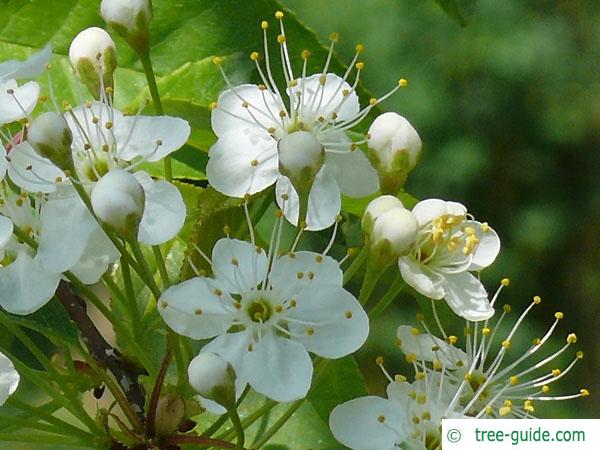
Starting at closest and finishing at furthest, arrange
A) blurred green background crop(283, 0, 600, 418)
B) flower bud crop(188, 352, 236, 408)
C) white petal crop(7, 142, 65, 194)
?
flower bud crop(188, 352, 236, 408)
white petal crop(7, 142, 65, 194)
blurred green background crop(283, 0, 600, 418)

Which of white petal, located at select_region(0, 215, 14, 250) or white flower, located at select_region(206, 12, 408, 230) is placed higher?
white petal, located at select_region(0, 215, 14, 250)

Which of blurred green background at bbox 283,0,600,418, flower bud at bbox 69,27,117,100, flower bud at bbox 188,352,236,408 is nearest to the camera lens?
flower bud at bbox 188,352,236,408

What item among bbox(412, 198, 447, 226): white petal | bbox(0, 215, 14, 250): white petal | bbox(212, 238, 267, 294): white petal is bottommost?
bbox(212, 238, 267, 294): white petal

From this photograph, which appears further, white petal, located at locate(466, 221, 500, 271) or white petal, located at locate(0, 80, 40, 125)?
white petal, located at locate(466, 221, 500, 271)

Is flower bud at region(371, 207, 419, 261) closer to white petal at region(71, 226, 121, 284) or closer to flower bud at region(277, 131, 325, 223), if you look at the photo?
flower bud at region(277, 131, 325, 223)

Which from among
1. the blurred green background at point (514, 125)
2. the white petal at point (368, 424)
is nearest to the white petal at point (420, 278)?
the white petal at point (368, 424)

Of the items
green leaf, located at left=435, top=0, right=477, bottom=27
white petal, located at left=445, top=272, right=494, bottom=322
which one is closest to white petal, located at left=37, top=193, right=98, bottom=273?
white petal, located at left=445, top=272, right=494, bottom=322

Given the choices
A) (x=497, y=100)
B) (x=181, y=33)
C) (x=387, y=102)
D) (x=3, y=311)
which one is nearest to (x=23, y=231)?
(x=3, y=311)
